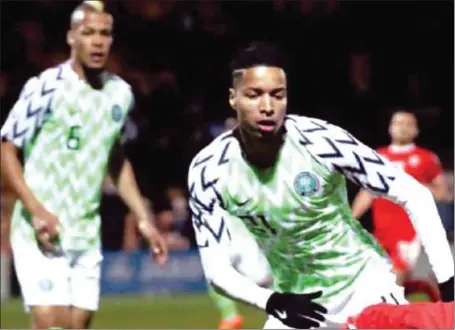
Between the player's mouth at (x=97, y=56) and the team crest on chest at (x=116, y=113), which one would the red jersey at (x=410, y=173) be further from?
the player's mouth at (x=97, y=56)

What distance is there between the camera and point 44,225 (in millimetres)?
7336

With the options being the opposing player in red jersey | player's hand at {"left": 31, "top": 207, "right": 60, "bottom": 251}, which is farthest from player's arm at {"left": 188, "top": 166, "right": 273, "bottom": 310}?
the opposing player in red jersey

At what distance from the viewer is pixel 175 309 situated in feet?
50.5

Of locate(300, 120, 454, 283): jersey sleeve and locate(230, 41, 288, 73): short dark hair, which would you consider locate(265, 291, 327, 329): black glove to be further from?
locate(230, 41, 288, 73): short dark hair

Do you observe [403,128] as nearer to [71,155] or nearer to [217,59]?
[71,155]

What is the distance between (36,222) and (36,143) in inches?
22.1

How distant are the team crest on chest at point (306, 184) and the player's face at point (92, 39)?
1.98 m

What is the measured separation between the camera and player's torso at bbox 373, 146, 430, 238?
1288 cm

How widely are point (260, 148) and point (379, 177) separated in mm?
532

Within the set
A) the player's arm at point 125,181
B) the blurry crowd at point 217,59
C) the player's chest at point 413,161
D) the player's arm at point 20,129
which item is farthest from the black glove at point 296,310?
the blurry crowd at point 217,59

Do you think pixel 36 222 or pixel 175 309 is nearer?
pixel 36 222

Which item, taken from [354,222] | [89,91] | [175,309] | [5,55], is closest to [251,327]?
[175,309]

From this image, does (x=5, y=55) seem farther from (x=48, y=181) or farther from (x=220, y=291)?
(x=220, y=291)

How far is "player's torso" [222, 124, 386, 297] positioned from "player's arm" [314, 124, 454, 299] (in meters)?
0.15
